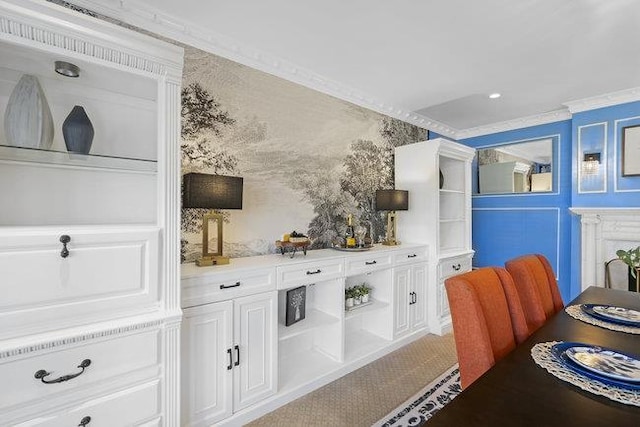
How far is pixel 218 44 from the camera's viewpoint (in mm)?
2246

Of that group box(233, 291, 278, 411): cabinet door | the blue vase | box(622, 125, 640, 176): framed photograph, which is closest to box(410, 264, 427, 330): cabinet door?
box(233, 291, 278, 411): cabinet door

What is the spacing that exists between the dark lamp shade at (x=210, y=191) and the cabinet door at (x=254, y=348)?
62 centimetres

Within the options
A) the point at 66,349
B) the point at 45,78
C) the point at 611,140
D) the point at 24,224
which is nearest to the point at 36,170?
the point at 24,224

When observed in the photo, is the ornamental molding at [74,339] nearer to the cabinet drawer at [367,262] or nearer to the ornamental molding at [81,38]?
the ornamental molding at [81,38]

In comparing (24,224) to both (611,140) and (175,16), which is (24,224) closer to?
(175,16)

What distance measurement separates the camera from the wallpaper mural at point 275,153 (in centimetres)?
219

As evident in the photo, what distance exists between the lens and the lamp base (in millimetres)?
1962

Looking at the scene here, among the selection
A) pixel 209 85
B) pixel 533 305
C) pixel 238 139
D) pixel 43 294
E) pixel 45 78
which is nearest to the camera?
pixel 43 294

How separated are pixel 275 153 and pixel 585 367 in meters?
2.27

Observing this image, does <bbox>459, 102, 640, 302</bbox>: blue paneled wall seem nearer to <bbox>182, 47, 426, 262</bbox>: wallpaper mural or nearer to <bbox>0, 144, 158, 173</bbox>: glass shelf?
<bbox>182, 47, 426, 262</bbox>: wallpaper mural

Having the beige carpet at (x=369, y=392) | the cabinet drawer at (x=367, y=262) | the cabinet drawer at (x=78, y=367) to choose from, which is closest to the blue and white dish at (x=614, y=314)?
the beige carpet at (x=369, y=392)

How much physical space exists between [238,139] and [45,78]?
1176mm

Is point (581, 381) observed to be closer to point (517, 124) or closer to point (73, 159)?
point (73, 159)

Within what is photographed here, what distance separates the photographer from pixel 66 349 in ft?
4.19
